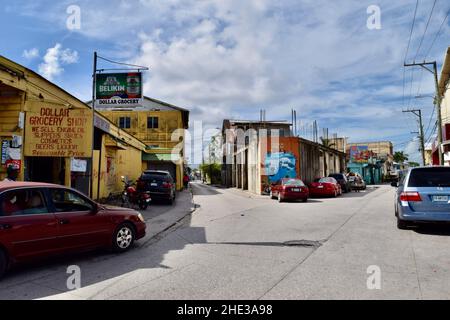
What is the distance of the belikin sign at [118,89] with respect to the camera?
12.5 m

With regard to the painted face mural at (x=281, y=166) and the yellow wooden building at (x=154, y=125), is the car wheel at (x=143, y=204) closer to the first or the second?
the painted face mural at (x=281, y=166)

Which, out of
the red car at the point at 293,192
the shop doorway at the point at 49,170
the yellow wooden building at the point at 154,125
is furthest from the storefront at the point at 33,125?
the yellow wooden building at the point at 154,125

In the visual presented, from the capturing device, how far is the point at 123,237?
724 cm

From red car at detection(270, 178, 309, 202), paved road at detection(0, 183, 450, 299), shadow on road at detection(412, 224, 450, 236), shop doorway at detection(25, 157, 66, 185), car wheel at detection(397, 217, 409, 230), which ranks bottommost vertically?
paved road at detection(0, 183, 450, 299)

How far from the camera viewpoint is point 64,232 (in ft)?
19.9

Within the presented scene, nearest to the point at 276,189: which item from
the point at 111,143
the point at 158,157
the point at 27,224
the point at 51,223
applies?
the point at 111,143

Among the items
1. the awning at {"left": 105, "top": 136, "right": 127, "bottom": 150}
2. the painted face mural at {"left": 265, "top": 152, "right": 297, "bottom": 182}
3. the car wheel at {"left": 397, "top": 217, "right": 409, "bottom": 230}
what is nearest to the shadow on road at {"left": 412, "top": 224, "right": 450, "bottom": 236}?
the car wheel at {"left": 397, "top": 217, "right": 409, "bottom": 230}

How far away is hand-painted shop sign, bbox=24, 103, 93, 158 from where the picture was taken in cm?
1100

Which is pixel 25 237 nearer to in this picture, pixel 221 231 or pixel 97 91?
pixel 221 231

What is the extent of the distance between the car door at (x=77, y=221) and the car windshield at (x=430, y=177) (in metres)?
7.47

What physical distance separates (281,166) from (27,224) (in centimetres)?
2327

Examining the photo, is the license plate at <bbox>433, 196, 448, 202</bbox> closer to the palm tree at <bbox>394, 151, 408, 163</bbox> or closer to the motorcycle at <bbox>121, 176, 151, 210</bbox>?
the motorcycle at <bbox>121, 176, 151, 210</bbox>

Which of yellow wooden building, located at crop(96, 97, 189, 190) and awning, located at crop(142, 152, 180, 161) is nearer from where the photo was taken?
awning, located at crop(142, 152, 180, 161)

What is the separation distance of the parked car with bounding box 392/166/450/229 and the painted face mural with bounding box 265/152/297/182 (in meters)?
18.3
